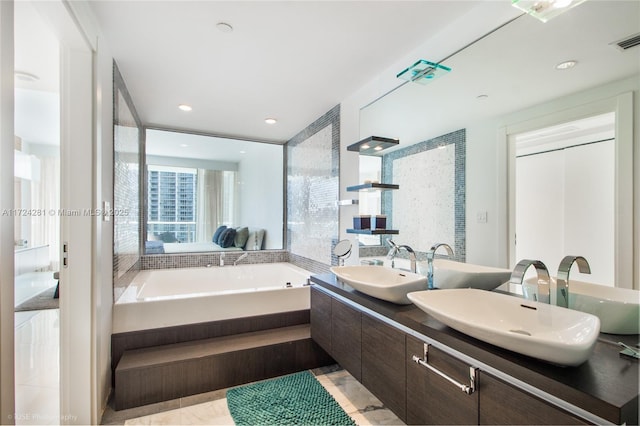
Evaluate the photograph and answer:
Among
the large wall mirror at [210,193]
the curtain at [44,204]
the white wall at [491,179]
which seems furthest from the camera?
the large wall mirror at [210,193]

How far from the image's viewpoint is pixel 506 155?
61.0 inches

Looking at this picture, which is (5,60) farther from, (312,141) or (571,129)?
(312,141)

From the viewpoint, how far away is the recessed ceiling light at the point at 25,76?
90.8 inches

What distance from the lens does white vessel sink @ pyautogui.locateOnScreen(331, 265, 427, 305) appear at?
1.47 m

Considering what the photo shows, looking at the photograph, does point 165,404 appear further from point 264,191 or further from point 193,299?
point 264,191

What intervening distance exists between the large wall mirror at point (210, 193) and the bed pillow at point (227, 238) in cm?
1

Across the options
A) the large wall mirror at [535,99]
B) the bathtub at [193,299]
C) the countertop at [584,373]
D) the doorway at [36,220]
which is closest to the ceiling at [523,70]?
the large wall mirror at [535,99]

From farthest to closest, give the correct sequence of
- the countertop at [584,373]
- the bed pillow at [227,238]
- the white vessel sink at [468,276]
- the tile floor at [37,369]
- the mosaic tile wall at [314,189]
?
the bed pillow at [227,238]
the mosaic tile wall at [314,189]
the tile floor at [37,369]
the white vessel sink at [468,276]
the countertop at [584,373]

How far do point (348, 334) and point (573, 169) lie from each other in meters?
1.40

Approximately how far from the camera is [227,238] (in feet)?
13.8

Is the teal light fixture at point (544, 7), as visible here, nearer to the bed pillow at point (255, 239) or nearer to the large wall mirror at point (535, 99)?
the large wall mirror at point (535, 99)

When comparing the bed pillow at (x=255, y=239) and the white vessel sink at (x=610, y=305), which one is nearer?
the white vessel sink at (x=610, y=305)

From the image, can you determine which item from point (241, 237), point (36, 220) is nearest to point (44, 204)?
point (36, 220)

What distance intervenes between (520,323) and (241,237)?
363 centimetres
